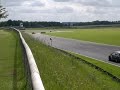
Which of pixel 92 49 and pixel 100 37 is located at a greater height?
pixel 92 49

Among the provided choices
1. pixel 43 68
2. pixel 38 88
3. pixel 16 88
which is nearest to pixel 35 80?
pixel 38 88

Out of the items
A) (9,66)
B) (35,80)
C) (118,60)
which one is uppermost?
(35,80)

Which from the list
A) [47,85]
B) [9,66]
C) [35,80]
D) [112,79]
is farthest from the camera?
[112,79]

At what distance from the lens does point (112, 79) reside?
74.3 ft

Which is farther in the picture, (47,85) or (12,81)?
(12,81)

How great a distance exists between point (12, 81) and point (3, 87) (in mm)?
1477

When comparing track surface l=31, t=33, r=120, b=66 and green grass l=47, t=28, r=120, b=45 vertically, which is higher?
track surface l=31, t=33, r=120, b=66

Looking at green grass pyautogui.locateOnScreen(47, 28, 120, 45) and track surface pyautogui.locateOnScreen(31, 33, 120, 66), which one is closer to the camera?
track surface pyautogui.locateOnScreen(31, 33, 120, 66)

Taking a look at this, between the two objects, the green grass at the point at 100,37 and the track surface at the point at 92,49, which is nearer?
the track surface at the point at 92,49

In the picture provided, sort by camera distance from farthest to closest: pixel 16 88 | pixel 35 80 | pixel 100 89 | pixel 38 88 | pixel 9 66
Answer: pixel 9 66
pixel 100 89
pixel 16 88
pixel 35 80
pixel 38 88

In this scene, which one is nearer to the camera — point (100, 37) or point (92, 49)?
point (92, 49)

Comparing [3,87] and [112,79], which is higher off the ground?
[3,87]

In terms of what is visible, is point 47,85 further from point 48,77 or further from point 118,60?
point 118,60

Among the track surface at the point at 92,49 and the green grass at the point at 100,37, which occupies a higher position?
the track surface at the point at 92,49
